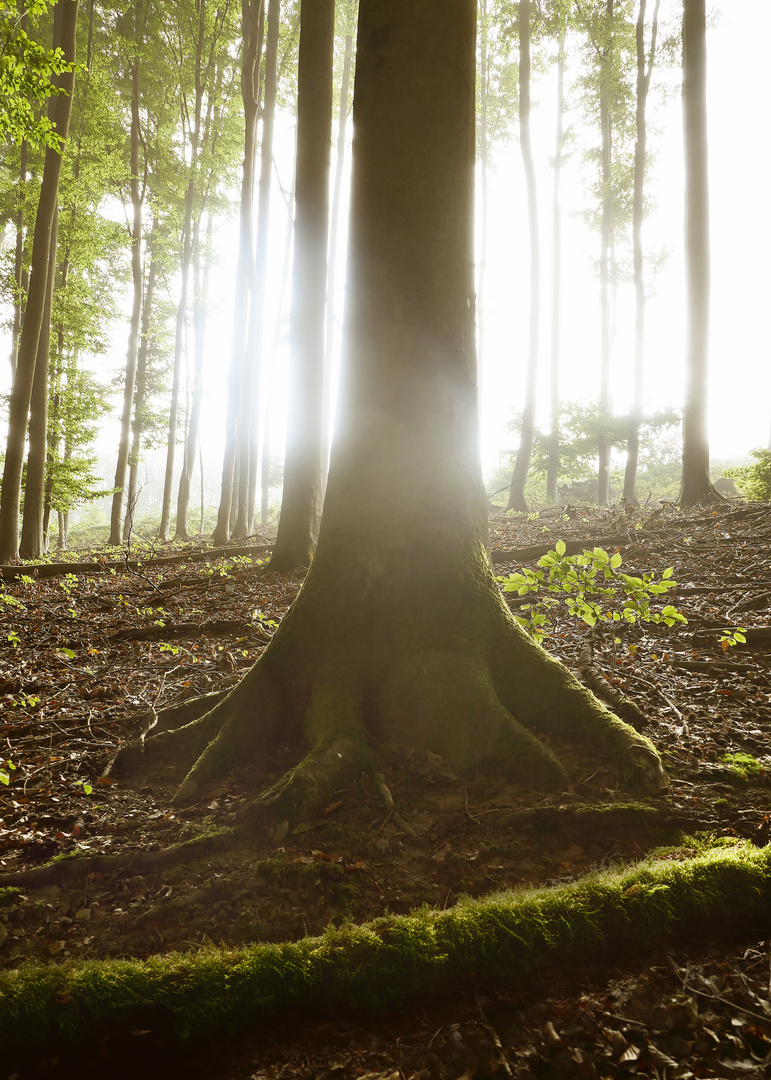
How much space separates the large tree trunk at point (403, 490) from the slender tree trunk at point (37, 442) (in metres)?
9.60

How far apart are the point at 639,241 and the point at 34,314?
1583 cm

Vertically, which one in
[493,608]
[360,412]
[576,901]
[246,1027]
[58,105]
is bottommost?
[246,1027]

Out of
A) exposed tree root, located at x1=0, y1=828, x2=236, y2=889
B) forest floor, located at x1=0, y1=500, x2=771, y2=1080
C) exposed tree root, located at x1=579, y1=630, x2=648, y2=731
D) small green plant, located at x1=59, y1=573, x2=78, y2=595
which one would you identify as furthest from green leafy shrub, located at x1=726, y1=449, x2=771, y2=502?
small green plant, located at x1=59, y1=573, x2=78, y2=595

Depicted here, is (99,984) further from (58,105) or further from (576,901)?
(58,105)

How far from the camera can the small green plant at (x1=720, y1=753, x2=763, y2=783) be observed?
2.84 metres

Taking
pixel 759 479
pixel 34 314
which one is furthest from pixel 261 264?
pixel 759 479

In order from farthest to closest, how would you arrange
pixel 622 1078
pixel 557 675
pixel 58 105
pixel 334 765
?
pixel 58 105 < pixel 557 675 < pixel 334 765 < pixel 622 1078

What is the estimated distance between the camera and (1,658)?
18.6 feet

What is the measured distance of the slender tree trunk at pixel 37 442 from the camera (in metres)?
10.9

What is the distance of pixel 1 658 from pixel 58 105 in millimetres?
10509

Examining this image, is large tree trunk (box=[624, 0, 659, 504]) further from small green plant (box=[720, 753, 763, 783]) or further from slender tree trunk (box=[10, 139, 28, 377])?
slender tree trunk (box=[10, 139, 28, 377])

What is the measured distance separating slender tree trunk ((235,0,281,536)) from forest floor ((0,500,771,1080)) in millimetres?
10057

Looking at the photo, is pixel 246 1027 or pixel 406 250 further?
pixel 406 250

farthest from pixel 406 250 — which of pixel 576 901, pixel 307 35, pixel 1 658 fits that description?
pixel 307 35
